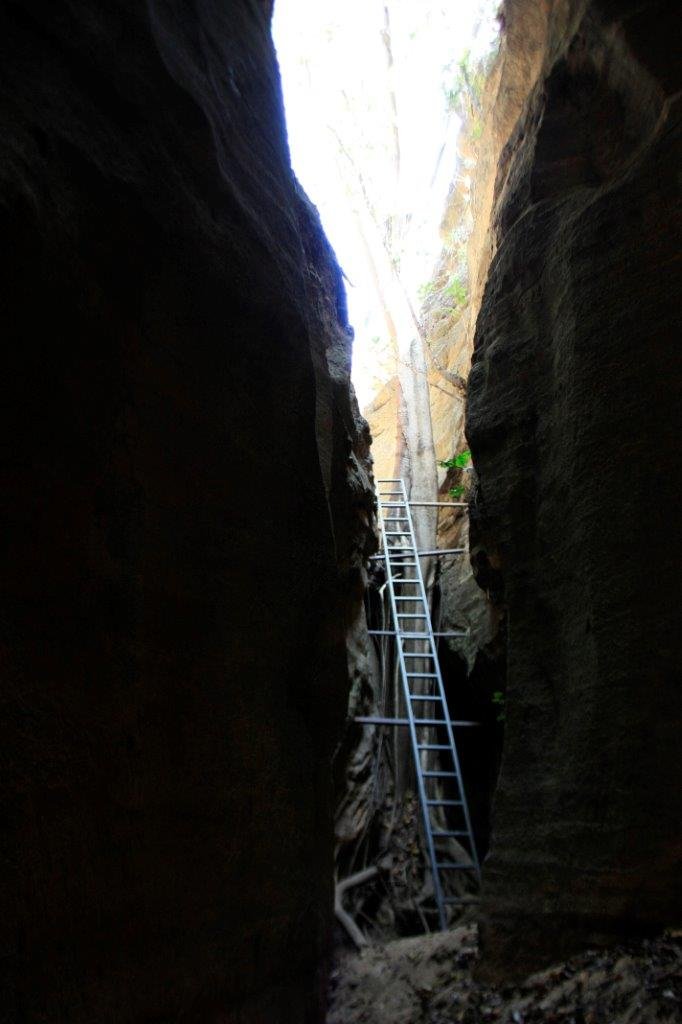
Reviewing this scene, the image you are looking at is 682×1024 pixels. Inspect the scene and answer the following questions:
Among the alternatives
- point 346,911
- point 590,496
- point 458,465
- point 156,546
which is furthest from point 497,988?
point 458,465

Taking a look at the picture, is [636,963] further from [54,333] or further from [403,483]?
[403,483]

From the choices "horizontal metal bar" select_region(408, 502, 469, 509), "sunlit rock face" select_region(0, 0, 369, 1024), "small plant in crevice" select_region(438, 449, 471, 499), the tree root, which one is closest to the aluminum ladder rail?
"horizontal metal bar" select_region(408, 502, 469, 509)

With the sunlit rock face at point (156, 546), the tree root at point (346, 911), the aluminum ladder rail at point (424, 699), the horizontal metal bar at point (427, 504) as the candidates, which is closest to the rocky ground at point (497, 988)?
the tree root at point (346, 911)

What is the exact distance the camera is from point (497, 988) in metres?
3.70

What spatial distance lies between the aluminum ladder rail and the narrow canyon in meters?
1.90

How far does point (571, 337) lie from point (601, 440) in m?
0.66

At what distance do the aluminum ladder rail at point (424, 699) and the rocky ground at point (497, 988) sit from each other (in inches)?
59.8

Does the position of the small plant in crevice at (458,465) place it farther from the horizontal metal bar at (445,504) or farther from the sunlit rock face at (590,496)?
the sunlit rock face at (590,496)

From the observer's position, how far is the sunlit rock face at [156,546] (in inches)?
89.0

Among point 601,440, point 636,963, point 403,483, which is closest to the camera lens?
point 636,963

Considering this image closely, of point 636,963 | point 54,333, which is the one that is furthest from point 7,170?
point 636,963

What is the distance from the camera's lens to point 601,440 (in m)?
3.94

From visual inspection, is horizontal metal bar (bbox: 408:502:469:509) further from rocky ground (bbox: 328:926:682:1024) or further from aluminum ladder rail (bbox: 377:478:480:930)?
rocky ground (bbox: 328:926:682:1024)

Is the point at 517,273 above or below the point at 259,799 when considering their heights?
above
